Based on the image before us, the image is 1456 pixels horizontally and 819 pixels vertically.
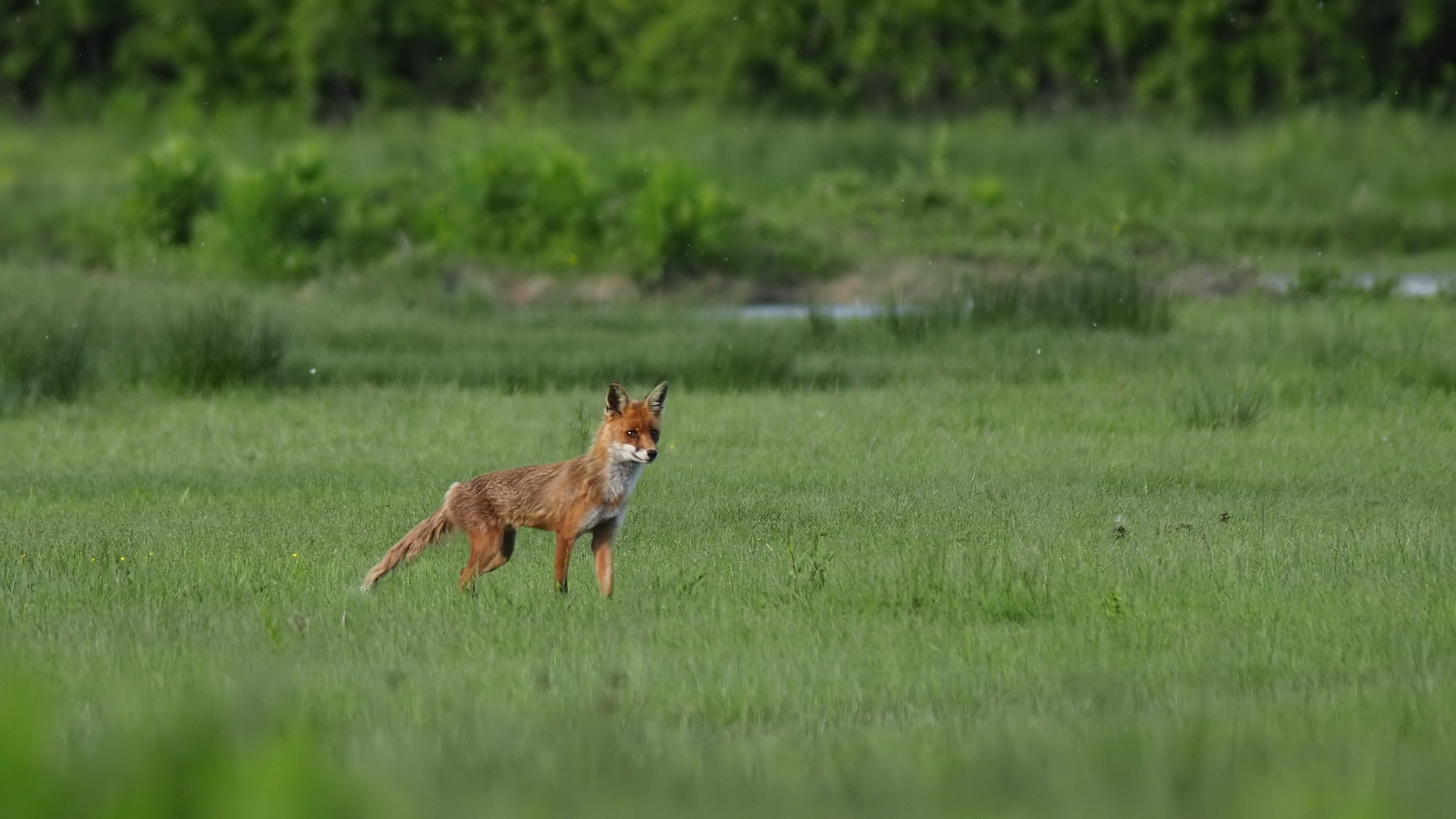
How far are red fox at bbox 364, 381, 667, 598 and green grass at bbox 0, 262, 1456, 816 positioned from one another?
0.58ft

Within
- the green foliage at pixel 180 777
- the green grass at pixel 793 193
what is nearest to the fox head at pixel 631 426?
the green foliage at pixel 180 777

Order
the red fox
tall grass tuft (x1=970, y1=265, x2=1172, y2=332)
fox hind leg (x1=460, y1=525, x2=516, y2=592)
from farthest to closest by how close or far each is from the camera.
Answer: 1. tall grass tuft (x1=970, y1=265, x2=1172, y2=332)
2. fox hind leg (x1=460, y1=525, x2=516, y2=592)
3. the red fox

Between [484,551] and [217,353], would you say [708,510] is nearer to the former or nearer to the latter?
[484,551]

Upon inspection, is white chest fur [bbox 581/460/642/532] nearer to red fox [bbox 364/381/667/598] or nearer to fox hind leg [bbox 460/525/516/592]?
red fox [bbox 364/381/667/598]

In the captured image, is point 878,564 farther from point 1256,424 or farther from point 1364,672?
point 1256,424

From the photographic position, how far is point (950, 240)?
28.3 m

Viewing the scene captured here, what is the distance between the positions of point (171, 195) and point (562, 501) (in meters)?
21.0

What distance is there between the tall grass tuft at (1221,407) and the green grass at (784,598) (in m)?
0.08

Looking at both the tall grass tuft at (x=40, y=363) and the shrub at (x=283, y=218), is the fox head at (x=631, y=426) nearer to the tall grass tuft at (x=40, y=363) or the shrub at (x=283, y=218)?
the tall grass tuft at (x=40, y=363)

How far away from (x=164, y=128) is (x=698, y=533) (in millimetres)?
28485

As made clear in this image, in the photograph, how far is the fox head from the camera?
7801 mm

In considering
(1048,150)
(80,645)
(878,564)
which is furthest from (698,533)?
(1048,150)

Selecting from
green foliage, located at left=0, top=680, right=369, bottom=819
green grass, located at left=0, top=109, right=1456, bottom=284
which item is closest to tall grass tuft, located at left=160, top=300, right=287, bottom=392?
green grass, located at left=0, top=109, right=1456, bottom=284

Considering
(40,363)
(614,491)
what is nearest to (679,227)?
(40,363)
